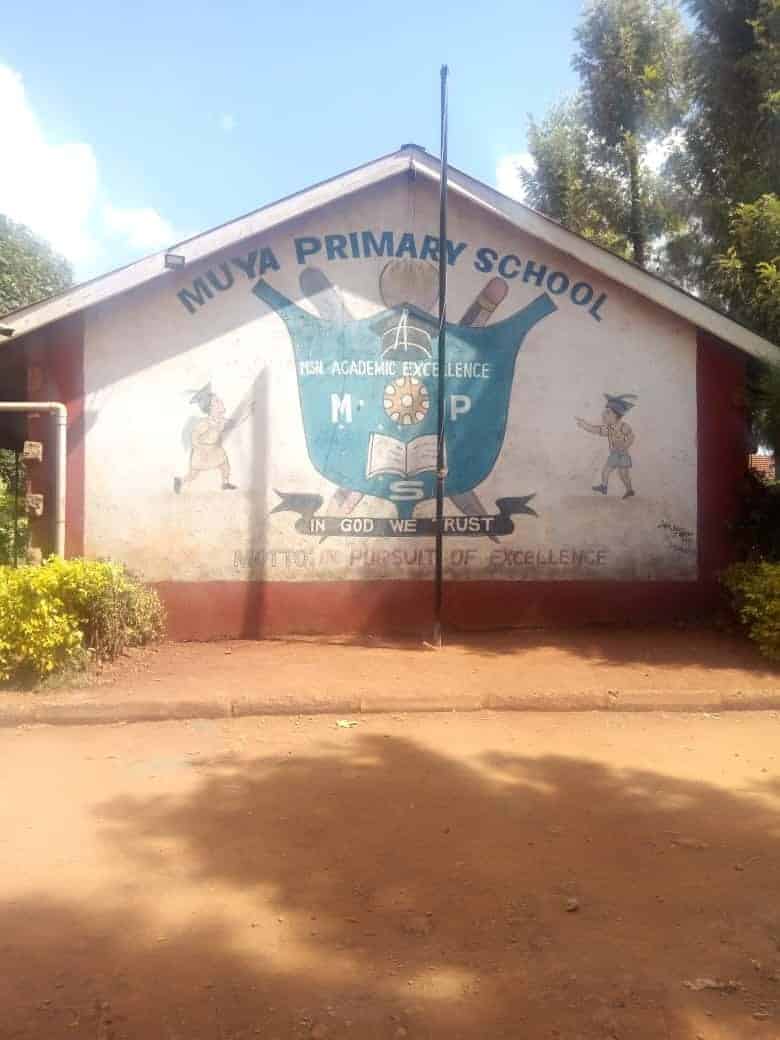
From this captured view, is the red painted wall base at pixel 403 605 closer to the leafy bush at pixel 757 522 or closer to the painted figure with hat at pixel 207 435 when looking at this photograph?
the leafy bush at pixel 757 522

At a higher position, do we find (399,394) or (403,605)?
(399,394)

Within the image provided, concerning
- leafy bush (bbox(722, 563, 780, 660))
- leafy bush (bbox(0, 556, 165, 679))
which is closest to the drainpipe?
leafy bush (bbox(0, 556, 165, 679))

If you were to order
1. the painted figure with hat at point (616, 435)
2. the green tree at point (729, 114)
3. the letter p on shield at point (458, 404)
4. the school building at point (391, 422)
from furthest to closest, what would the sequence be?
the green tree at point (729, 114) → the painted figure with hat at point (616, 435) → the letter p on shield at point (458, 404) → the school building at point (391, 422)

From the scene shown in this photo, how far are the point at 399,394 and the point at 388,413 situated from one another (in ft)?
0.79

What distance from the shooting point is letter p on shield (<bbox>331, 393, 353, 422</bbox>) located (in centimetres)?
988

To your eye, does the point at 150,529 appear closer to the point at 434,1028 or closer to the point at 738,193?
the point at 434,1028

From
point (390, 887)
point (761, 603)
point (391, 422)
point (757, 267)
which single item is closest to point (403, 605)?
point (391, 422)

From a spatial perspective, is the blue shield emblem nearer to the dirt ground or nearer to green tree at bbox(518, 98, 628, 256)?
the dirt ground

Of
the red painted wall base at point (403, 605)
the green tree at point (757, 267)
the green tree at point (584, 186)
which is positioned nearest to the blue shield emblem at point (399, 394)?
the red painted wall base at point (403, 605)

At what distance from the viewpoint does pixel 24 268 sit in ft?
70.9

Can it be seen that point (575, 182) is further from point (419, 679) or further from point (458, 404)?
point (419, 679)

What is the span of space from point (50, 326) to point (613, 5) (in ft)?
51.5

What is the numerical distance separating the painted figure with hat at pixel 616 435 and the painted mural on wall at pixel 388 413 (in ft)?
A: 0.08

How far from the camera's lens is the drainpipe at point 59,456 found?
30.3 ft
